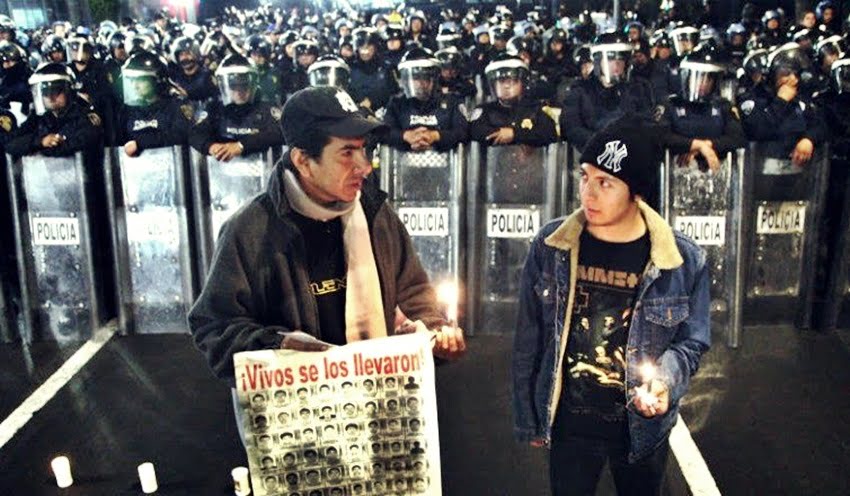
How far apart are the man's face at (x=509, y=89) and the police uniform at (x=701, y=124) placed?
1361 mm

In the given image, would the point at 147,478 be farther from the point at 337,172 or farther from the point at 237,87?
the point at 237,87

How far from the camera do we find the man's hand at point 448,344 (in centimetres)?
281

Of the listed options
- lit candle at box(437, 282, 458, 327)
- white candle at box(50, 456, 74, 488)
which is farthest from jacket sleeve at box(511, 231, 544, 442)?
lit candle at box(437, 282, 458, 327)

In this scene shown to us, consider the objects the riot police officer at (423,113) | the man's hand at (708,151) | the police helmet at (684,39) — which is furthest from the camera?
the police helmet at (684,39)

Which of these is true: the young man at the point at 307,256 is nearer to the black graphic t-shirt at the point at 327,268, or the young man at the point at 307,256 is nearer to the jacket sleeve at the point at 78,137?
the black graphic t-shirt at the point at 327,268

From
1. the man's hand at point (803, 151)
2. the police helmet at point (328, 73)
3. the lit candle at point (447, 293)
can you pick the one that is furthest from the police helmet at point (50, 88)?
the man's hand at point (803, 151)

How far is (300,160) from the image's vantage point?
8.91 feet

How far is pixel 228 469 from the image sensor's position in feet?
15.7

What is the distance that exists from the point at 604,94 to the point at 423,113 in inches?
85.2

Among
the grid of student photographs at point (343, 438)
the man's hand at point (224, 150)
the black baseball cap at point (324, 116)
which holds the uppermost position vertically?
the black baseball cap at point (324, 116)

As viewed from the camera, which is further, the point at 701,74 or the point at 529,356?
the point at 701,74

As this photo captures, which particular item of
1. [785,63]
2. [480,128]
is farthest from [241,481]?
[785,63]

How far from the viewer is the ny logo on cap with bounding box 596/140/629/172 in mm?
2832

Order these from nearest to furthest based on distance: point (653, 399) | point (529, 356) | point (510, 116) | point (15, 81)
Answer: point (653, 399), point (529, 356), point (510, 116), point (15, 81)
